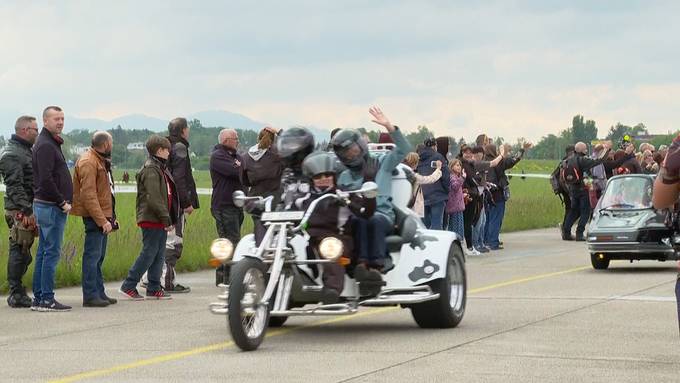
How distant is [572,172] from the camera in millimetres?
31375

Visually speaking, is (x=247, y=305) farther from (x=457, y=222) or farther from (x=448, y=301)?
(x=457, y=222)

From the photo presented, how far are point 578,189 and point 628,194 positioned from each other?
29.9 feet

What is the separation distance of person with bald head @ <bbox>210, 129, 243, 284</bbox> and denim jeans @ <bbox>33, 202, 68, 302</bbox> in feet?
10.9

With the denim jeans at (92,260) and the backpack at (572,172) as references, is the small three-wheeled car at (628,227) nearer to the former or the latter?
the denim jeans at (92,260)

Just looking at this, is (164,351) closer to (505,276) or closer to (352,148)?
(352,148)

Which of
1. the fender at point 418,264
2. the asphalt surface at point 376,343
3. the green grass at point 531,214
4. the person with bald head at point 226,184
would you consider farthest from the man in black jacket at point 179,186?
the green grass at point 531,214

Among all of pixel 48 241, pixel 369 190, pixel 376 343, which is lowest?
pixel 376 343

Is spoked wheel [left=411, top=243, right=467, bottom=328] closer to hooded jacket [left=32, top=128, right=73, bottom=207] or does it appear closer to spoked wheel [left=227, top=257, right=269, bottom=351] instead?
spoked wheel [left=227, top=257, right=269, bottom=351]

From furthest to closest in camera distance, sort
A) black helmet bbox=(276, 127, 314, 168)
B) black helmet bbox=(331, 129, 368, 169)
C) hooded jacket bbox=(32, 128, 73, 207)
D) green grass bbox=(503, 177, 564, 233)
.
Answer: green grass bbox=(503, 177, 564, 233) < hooded jacket bbox=(32, 128, 73, 207) < black helmet bbox=(331, 129, 368, 169) < black helmet bbox=(276, 127, 314, 168)

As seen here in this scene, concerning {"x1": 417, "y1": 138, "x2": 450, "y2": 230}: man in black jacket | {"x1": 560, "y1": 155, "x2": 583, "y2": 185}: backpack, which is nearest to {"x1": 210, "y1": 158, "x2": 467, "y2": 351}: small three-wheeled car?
{"x1": 417, "y1": 138, "x2": 450, "y2": 230}: man in black jacket

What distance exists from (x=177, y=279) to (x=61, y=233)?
453cm

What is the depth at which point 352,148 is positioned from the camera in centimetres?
1324

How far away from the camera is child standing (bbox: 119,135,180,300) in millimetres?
16875

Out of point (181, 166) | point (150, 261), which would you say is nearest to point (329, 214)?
point (150, 261)
